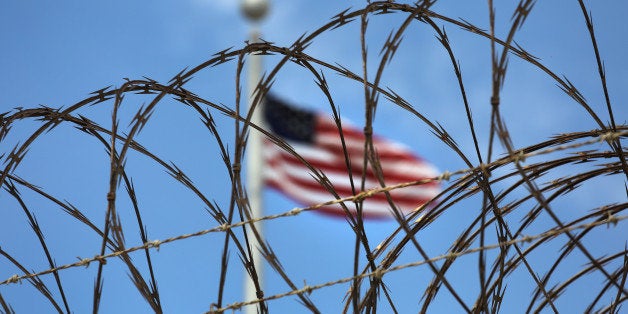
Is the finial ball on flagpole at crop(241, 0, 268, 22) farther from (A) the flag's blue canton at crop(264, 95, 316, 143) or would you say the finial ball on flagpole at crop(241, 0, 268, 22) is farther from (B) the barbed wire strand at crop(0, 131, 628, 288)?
(B) the barbed wire strand at crop(0, 131, 628, 288)

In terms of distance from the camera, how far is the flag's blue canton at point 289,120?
68.6 feet

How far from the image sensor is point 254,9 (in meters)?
19.5

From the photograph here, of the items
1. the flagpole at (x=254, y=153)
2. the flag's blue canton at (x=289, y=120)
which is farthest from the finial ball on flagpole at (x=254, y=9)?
the flag's blue canton at (x=289, y=120)

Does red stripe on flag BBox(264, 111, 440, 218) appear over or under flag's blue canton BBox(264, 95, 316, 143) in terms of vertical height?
under

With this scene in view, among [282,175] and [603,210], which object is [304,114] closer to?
[282,175]

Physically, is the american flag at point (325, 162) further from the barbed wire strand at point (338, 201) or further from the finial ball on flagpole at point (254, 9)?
the barbed wire strand at point (338, 201)

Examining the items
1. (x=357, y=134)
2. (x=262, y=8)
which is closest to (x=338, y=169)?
(x=357, y=134)

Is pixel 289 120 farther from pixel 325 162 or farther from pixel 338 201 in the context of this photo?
pixel 338 201

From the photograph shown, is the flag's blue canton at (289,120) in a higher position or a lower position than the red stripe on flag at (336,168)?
higher

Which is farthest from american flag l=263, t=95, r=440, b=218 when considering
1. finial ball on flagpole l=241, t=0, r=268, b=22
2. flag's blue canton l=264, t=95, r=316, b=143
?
finial ball on flagpole l=241, t=0, r=268, b=22

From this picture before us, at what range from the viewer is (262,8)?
1961 cm

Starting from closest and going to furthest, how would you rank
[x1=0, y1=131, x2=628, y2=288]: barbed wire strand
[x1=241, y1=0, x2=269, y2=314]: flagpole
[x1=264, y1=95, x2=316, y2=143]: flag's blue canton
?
[x1=0, y1=131, x2=628, y2=288]: barbed wire strand < [x1=241, y1=0, x2=269, y2=314]: flagpole < [x1=264, y1=95, x2=316, y2=143]: flag's blue canton

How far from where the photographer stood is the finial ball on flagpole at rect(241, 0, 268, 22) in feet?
63.9

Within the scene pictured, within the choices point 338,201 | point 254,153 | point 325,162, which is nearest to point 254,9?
point 254,153
